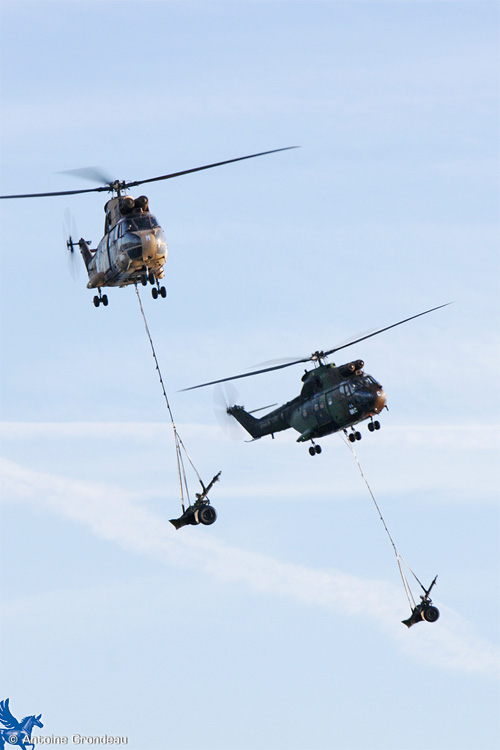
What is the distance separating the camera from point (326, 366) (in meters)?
86.8

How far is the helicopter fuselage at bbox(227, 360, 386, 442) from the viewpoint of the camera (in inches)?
3275

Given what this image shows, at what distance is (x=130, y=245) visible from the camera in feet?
235

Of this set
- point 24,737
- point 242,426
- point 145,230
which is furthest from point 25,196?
point 24,737

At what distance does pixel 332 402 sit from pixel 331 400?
6.6 inches

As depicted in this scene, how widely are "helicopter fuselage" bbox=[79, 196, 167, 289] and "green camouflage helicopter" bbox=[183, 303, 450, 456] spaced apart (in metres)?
8.82

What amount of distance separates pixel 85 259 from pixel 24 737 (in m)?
31.4

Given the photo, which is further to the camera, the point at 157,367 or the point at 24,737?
the point at 24,737

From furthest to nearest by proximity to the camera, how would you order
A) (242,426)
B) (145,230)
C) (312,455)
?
(242,426)
(312,455)
(145,230)

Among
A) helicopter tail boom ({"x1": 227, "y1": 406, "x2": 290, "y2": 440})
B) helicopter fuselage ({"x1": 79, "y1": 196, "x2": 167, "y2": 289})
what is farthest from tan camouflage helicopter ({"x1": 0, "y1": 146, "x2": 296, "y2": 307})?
helicopter tail boom ({"x1": 227, "y1": 406, "x2": 290, "y2": 440})

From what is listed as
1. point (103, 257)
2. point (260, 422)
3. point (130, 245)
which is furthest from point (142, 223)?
point (260, 422)

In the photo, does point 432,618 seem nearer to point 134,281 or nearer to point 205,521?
point 205,521

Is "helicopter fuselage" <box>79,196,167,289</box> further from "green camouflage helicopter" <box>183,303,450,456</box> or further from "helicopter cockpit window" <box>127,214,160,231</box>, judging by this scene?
"green camouflage helicopter" <box>183,303,450,456</box>

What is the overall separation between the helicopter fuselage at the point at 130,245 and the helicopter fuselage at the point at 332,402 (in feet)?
48.8

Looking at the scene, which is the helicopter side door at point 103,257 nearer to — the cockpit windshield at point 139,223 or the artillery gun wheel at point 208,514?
the cockpit windshield at point 139,223
